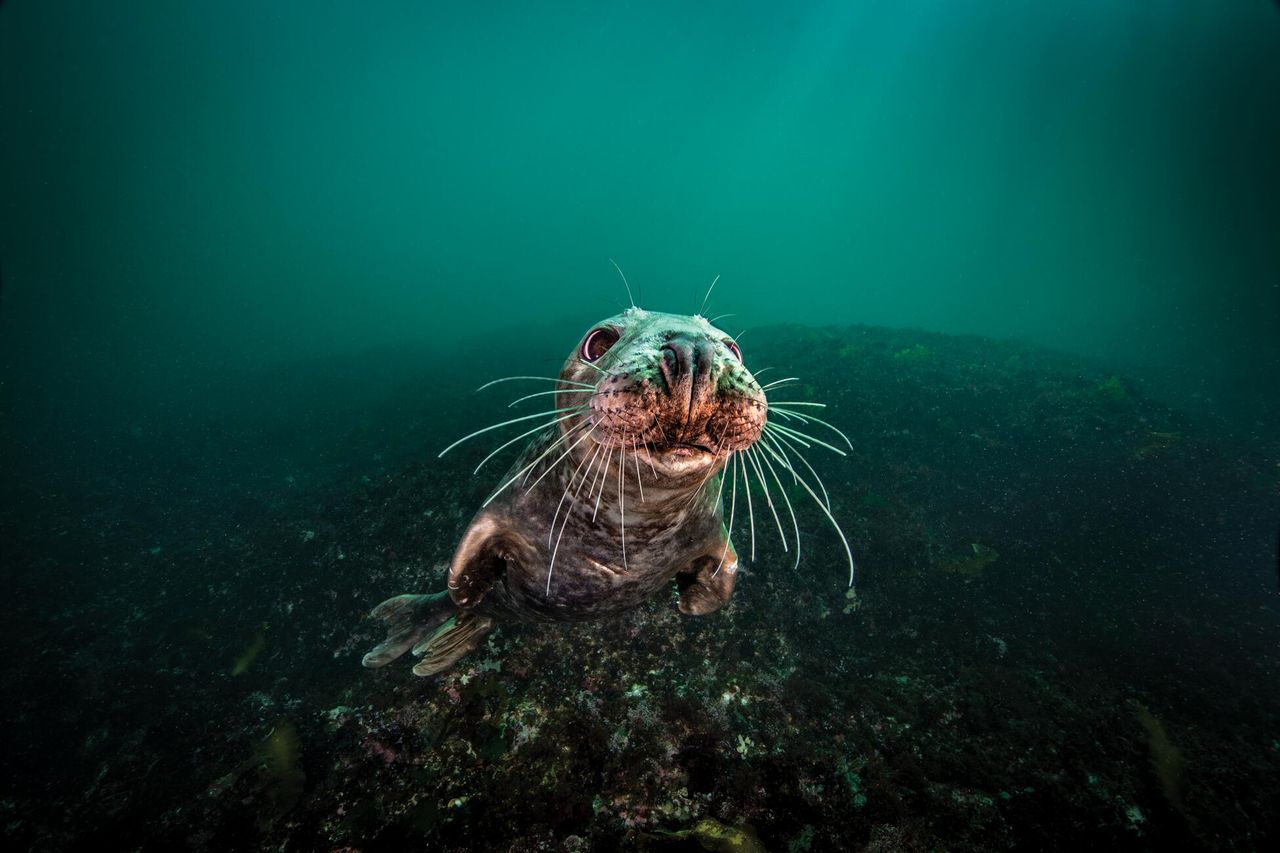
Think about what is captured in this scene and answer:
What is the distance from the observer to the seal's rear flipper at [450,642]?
107 inches

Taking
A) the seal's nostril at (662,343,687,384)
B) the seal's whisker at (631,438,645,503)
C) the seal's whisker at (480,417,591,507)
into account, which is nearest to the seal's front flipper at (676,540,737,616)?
the seal's whisker at (631,438,645,503)

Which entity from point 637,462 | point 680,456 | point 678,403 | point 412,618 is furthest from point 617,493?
point 412,618

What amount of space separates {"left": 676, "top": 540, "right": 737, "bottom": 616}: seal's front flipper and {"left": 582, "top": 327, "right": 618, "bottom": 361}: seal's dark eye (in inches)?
56.1

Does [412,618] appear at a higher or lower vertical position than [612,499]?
lower

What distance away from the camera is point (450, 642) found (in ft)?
9.23

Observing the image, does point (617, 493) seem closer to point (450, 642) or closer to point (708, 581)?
point (708, 581)

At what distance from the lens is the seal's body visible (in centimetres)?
Result: 128

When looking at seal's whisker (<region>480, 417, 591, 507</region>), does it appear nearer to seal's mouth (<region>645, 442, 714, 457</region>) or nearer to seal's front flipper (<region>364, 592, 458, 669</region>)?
seal's mouth (<region>645, 442, 714, 457</region>)

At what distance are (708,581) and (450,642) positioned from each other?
1.74m

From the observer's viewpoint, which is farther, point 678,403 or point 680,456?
point 680,456


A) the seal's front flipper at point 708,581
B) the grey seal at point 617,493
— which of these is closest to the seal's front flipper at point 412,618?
the grey seal at point 617,493

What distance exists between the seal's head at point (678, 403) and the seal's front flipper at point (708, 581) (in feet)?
4.49

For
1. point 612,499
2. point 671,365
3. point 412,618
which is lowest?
point 412,618

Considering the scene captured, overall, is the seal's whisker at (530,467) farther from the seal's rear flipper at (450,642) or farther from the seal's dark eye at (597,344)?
the seal's rear flipper at (450,642)
